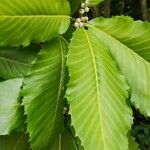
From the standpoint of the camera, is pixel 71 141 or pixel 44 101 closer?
pixel 44 101

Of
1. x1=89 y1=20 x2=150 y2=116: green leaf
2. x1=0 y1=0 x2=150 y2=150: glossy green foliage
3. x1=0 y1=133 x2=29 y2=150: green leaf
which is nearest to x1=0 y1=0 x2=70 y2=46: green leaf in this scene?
x1=0 y1=0 x2=150 y2=150: glossy green foliage

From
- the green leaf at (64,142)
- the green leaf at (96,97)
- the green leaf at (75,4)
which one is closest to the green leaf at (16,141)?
the green leaf at (64,142)

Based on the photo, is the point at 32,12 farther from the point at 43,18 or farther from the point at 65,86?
the point at 65,86

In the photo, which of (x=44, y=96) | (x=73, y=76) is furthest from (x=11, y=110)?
(x=73, y=76)

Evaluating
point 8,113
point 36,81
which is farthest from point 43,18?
point 8,113

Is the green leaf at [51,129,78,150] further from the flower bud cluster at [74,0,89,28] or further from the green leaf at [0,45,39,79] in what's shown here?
the flower bud cluster at [74,0,89,28]

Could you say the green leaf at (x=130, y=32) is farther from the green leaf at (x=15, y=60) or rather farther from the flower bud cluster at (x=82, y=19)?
the green leaf at (x=15, y=60)
